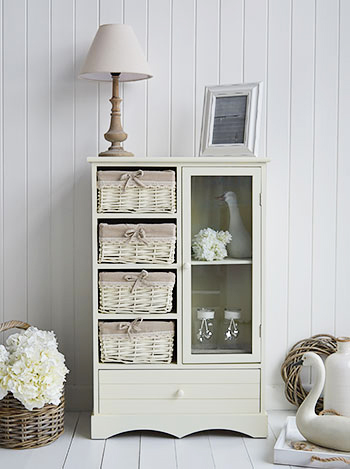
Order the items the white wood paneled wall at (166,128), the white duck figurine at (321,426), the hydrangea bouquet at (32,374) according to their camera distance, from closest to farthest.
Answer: the white duck figurine at (321,426) → the hydrangea bouquet at (32,374) → the white wood paneled wall at (166,128)

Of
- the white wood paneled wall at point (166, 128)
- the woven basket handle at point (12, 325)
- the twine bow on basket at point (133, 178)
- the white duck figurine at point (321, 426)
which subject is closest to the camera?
the white duck figurine at point (321, 426)

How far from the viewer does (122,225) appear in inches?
103

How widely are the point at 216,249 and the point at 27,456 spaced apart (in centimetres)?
109

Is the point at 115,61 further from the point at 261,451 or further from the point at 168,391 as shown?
the point at 261,451

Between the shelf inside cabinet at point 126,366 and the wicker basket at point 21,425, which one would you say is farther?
the shelf inside cabinet at point 126,366

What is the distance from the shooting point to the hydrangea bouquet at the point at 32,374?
249 centimetres

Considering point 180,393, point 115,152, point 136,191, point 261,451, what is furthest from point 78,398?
point 115,152

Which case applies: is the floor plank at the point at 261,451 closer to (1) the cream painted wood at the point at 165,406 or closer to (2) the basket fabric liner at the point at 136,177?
(1) the cream painted wood at the point at 165,406

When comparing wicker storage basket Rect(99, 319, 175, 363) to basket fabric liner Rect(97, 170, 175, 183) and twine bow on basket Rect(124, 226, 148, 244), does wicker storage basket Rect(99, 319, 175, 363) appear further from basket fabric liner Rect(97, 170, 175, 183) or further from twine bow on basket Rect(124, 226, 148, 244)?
basket fabric liner Rect(97, 170, 175, 183)

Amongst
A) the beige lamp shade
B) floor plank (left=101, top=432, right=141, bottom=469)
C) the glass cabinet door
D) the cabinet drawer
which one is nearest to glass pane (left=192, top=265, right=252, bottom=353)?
the glass cabinet door

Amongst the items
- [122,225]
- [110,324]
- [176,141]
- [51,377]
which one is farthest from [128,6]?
[51,377]

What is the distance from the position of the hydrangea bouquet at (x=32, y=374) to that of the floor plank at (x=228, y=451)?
2.14ft

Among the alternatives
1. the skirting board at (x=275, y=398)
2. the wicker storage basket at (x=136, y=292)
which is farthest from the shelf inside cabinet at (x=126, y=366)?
the skirting board at (x=275, y=398)

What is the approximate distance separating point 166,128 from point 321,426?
1454 millimetres
